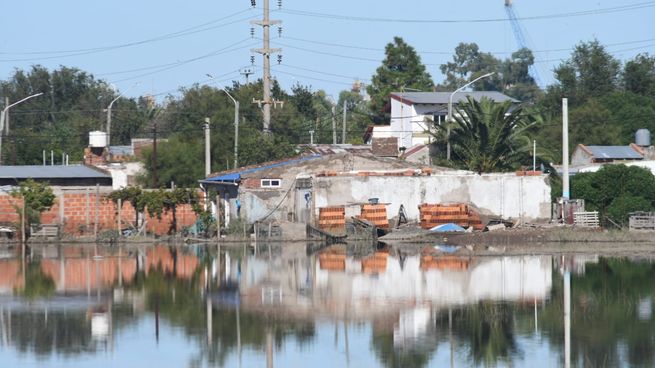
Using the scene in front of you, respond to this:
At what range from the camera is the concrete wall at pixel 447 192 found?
158ft

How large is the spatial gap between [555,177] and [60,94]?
66.1 metres

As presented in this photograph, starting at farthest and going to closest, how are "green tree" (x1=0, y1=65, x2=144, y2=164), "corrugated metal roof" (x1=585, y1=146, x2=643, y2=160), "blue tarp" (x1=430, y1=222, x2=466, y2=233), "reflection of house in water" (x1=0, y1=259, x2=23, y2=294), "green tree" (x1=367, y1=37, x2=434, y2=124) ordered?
1. "green tree" (x1=367, y1=37, x2=434, y2=124)
2. "green tree" (x1=0, y1=65, x2=144, y2=164)
3. "corrugated metal roof" (x1=585, y1=146, x2=643, y2=160)
4. "blue tarp" (x1=430, y1=222, x2=466, y2=233)
5. "reflection of house in water" (x1=0, y1=259, x2=23, y2=294)

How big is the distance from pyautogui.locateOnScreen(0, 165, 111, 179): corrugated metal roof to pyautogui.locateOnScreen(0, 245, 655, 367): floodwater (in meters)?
20.6

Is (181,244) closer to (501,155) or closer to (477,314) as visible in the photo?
(501,155)

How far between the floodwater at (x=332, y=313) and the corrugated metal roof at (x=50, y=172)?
20632mm

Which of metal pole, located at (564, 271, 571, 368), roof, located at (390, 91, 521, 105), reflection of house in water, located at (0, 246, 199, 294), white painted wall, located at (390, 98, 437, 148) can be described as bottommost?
metal pole, located at (564, 271, 571, 368)

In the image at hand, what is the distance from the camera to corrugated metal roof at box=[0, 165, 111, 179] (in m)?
55.9

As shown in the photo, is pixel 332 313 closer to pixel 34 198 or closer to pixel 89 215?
pixel 34 198

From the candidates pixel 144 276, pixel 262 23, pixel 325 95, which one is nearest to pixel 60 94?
pixel 325 95

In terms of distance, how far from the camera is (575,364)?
55.1 feet

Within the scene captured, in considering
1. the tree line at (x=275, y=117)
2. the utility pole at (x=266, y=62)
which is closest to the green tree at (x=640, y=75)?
the tree line at (x=275, y=117)

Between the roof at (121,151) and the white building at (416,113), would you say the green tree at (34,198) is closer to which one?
the roof at (121,151)

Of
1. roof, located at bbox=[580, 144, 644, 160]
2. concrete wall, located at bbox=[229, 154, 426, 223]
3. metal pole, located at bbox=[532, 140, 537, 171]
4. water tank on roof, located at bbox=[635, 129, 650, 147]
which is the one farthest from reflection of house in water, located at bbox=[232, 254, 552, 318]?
water tank on roof, located at bbox=[635, 129, 650, 147]

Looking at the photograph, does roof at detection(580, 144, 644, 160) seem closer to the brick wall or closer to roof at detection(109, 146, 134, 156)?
the brick wall
